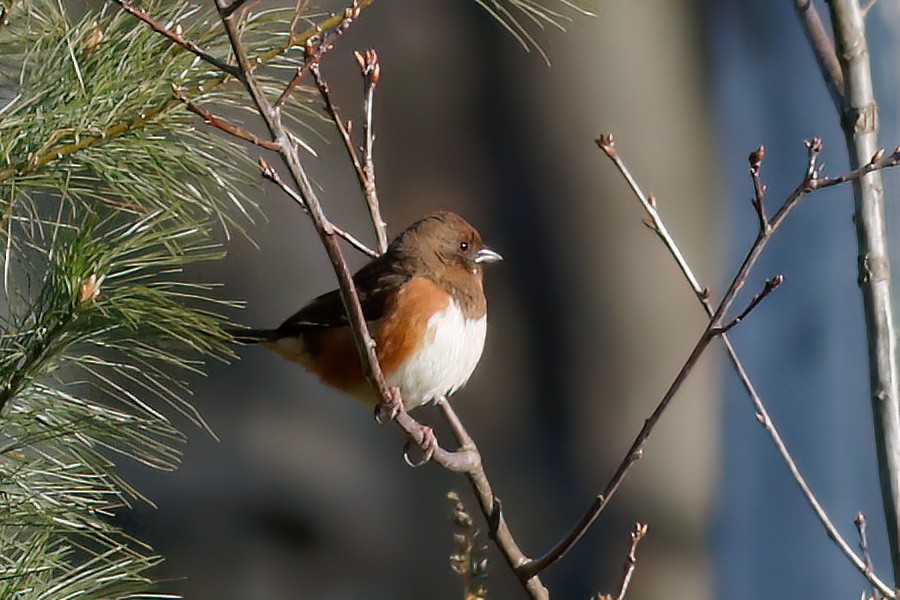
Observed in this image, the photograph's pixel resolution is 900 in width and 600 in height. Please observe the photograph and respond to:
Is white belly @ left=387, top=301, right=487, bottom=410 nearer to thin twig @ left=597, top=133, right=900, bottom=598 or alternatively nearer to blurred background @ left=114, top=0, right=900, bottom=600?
thin twig @ left=597, top=133, right=900, bottom=598

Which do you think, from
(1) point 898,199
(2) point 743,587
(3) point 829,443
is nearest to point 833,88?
(1) point 898,199

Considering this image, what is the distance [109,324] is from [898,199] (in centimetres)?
270

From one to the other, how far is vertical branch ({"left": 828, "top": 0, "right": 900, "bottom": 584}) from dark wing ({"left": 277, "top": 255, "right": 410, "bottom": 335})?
114 cm

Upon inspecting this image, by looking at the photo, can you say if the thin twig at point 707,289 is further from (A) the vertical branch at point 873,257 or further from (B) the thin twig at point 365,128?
(B) the thin twig at point 365,128

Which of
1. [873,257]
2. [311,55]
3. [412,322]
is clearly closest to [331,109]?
Answer: [311,55]

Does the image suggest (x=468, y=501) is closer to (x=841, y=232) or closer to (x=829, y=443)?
(x=829, y=443)

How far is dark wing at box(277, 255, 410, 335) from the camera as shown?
2996 mm

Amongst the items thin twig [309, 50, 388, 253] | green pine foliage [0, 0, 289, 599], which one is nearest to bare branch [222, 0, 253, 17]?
thin twig [309, 50, 388, 253]

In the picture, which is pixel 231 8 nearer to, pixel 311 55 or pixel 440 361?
pixel 311 55

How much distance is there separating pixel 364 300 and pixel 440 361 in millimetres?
259

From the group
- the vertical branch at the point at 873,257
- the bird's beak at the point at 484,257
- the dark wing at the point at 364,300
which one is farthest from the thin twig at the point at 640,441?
the bird's beak at the point at 484,257

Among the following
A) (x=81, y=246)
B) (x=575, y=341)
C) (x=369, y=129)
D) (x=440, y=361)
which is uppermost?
(x=369, y=129)

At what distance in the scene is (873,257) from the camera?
2.14 m

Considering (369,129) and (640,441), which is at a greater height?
(369,129)
